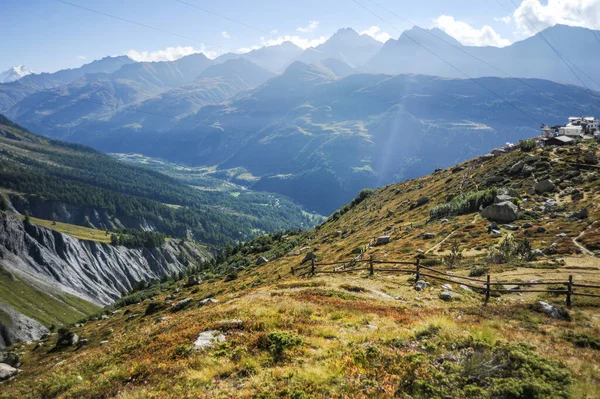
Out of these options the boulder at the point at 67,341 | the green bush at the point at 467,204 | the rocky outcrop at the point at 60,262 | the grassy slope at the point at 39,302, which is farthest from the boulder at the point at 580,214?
the rocky outcrop at the point at 60,262

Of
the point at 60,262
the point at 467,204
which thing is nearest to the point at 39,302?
the point at 60,262

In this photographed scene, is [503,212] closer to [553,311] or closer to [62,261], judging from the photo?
[553,311]

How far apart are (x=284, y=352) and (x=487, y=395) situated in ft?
25.4

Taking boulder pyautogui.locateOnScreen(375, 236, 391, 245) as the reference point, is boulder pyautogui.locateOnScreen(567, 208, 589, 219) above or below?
above

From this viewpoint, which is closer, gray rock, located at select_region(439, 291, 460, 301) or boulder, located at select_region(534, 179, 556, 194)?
gray rock, located at select_region(439, 291, 460, 301)

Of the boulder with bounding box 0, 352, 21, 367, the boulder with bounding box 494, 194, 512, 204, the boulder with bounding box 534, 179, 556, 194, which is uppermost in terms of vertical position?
the boulder with bounding box 534, 179, 556, 194

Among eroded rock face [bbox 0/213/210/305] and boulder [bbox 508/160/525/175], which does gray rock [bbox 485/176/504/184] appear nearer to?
boulder [bbox 508/160/525/175]

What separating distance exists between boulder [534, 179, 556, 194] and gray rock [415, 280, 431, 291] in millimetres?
35639

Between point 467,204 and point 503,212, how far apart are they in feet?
31.9

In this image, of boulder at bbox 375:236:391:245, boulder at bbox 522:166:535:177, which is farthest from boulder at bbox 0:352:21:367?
boulder at bbox 522:166:535:177

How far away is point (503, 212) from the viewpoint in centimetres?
4612

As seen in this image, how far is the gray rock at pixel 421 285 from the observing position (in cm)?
2833

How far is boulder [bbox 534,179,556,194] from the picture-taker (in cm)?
5231

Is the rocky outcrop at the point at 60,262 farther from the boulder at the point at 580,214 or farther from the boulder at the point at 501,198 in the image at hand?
the boulder at the point at 580,214
